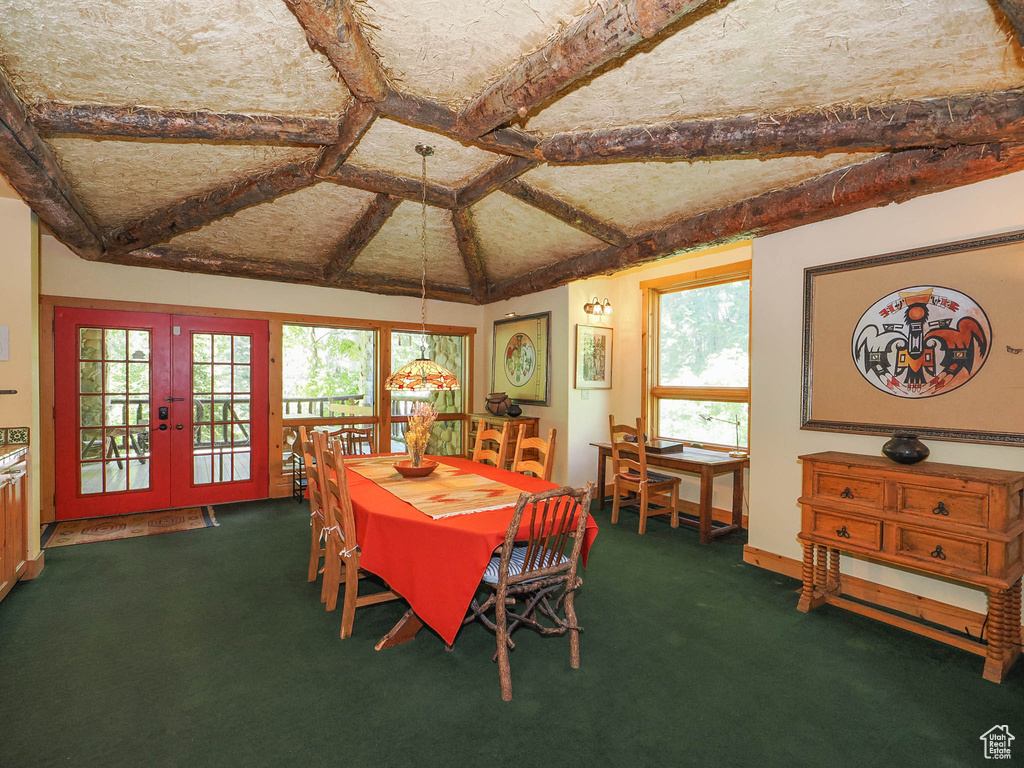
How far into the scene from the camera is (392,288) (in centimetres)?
590

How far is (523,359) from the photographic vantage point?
6.20 meters

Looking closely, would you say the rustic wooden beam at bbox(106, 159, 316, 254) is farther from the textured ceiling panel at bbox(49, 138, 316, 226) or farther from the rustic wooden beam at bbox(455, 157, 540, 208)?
the rustic wooden beam at bbox(455, 157, 540, 208)

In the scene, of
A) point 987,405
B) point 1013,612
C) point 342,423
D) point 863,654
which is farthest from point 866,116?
point 342,423

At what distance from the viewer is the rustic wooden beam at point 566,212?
3.69 m

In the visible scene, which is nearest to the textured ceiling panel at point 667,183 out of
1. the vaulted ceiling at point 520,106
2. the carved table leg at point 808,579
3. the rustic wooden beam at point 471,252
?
the vaulted ceiling at point 520,106

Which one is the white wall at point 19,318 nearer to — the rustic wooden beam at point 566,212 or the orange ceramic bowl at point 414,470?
the orange ceramic bowl at point 414,470

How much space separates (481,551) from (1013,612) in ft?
8.42

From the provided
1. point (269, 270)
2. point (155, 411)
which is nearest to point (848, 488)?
point (269, 270)

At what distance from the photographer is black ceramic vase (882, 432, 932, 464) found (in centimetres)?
266

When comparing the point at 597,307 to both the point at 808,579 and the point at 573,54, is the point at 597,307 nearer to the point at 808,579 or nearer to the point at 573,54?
the point at 808,579

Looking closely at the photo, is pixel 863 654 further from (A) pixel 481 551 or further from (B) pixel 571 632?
(A) pixel 481 551

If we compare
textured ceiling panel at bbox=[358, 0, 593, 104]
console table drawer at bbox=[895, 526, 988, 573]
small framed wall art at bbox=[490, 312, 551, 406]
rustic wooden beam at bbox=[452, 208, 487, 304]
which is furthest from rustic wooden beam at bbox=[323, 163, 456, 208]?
console table drawer at bbox=[895, 526, 988, 573]

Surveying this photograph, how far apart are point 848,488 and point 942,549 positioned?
18.6 inches

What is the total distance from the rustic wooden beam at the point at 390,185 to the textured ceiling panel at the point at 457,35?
1093 mm
